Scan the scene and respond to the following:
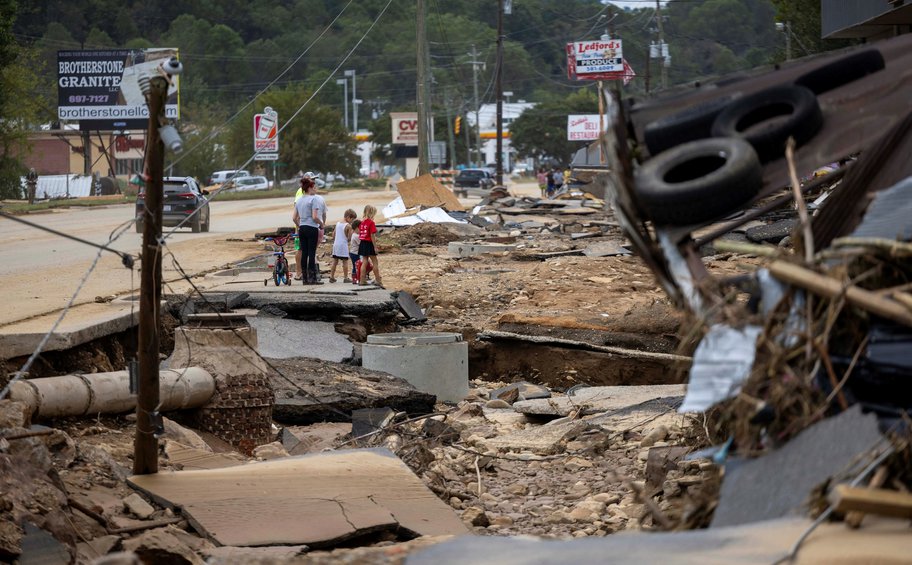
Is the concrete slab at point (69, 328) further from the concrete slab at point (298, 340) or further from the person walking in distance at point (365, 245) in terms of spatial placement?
the person walking in distance at point (365, 245)

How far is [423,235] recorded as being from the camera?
33344 millimetres

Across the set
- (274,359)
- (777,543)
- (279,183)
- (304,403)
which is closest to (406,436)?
(304,403)

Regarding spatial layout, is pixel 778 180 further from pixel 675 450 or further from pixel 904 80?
pixel 675 450

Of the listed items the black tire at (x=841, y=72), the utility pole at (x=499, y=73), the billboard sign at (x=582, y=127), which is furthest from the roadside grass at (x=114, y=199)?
the black tire at (x=841, y=72)

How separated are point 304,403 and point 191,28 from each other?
107677 millimetres

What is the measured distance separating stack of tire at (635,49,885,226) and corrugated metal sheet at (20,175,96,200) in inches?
2426

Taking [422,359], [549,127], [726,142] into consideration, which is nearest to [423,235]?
[422,359]

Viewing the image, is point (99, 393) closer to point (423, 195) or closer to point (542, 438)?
point (542, 438)

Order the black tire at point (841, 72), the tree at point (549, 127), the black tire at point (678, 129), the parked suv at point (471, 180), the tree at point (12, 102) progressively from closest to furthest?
the black tire at point (678, 129), the black tire at point (841, 72), the tree at point (12, 102), the parked suv at point (471, 180), the tree at point (549, 127)

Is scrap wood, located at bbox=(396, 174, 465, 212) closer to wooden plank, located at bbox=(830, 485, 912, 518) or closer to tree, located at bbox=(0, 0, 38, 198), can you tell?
tree, located at bbox=(0, 0, 38, 198)

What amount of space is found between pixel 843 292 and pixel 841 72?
218 cm

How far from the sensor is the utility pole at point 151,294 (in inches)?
324

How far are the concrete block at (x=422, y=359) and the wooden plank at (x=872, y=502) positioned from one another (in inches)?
401

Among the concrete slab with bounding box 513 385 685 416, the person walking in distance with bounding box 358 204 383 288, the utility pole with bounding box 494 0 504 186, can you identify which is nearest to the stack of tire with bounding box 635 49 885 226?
the concrete slab with bounding box 513 385 685 416
